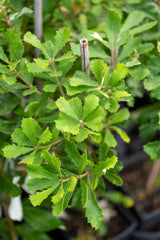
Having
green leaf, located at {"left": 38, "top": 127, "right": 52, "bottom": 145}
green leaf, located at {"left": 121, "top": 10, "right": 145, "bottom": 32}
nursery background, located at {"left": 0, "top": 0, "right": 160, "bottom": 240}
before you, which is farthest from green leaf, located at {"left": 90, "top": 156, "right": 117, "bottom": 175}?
green leaf, located at {"left": 121, "top": 10, "right": 145, "bottom": 32}

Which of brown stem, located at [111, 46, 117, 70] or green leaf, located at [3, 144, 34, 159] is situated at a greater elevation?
brown stem, located at [111, 46, 117, 70]

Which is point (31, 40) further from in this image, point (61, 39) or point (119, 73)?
point (119, 73)

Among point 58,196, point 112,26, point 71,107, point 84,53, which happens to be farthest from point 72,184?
point 112,26

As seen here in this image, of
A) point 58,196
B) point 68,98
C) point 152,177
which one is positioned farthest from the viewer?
point 152,177

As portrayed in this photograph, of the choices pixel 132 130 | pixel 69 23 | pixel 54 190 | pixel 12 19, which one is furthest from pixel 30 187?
pixel 132 130

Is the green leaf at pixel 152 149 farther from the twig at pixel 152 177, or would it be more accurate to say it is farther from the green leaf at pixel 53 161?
the twig at pixel 152 177

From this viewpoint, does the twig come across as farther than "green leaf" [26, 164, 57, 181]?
Yes

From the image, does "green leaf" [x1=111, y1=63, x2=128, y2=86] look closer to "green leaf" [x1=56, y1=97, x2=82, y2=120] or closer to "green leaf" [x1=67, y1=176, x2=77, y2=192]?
"green leaf" [x1=56, y1=97, x2=82, y2=120]

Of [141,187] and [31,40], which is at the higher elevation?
[31,40]
